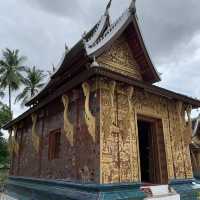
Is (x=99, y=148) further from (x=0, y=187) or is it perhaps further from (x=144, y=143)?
(x=0, y=187)

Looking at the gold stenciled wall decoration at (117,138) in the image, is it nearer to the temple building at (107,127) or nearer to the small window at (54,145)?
the temple building at (107,127)

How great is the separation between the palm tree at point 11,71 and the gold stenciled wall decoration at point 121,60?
1902 cm

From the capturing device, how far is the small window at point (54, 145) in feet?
23.7

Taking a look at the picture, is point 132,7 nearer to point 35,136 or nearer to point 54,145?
point 54,145

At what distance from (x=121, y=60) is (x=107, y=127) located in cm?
315

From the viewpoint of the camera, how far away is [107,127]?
5.14 metres

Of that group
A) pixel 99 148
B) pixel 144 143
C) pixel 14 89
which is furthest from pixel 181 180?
pixel 14 89

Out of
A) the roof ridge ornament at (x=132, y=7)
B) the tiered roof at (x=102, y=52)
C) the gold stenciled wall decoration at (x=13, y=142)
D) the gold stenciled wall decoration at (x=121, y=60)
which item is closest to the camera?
the tiered roof at (x=102, y=52)

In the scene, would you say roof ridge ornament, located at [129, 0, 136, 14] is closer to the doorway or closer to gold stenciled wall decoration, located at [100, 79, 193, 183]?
gold stenciled wall decoration, located at [100, 79, 193, 183]

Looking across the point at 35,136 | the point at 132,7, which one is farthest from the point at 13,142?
the point at 132,7

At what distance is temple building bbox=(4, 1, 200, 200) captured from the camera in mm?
5102

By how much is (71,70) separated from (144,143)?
3952 millimetres

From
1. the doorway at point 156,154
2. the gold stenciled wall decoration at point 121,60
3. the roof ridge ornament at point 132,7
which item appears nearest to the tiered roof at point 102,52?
the roof ridge ornament at point 132,7

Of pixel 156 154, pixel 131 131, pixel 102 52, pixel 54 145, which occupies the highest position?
pixel 102 52
